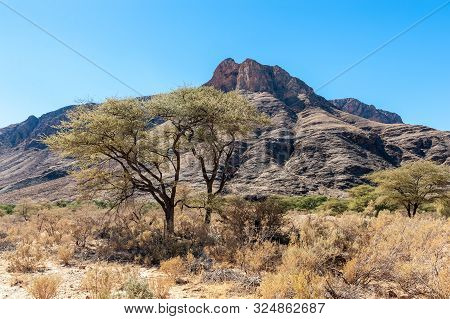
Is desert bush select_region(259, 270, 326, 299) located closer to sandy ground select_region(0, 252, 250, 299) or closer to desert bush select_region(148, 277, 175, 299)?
sandy ground select_region(0, 252, 250, 299)

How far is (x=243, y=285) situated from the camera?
827 cm

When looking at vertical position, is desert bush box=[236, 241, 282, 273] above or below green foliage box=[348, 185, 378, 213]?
above

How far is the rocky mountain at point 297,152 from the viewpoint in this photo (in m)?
67.9

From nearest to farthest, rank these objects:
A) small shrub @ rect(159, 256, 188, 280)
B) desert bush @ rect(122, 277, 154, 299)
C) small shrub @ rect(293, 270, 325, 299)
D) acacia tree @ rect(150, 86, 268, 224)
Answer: small shrub @ rect(293, 270, 325, 299) < desert bush @ rect(122, 277, 154, 299) < small shrub @ rect(159, 256, 188, 280) < acacia tree @ rect(150, 86, 268, 224)


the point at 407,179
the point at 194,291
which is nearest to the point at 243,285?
the point at 194,291

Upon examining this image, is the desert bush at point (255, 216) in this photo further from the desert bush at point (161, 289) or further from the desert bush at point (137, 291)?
the desert bush at point (137, 291)

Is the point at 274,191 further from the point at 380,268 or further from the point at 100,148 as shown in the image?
the point at 380,268

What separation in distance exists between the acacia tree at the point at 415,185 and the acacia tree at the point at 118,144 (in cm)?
2044

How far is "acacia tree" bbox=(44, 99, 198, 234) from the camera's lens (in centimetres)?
1619

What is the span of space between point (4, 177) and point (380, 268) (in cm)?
14111

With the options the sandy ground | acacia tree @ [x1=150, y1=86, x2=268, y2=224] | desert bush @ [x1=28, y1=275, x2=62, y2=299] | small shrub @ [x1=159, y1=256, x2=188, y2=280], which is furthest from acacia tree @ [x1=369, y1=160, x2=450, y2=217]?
desert bush @ [x1=28, y1=275, x2=62, y2=299]

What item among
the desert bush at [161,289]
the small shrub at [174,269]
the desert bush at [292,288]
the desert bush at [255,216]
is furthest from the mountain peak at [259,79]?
the desert bush at [292,288]

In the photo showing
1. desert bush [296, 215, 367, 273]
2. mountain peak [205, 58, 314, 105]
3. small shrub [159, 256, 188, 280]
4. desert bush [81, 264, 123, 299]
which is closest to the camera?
desert bush [81, 264, 123, 299]

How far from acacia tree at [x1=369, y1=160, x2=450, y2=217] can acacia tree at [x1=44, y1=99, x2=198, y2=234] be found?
20437mm
